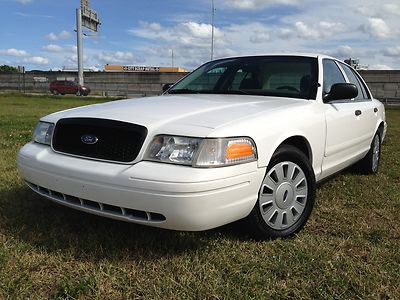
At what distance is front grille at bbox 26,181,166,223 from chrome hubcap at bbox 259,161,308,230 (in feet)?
2.55

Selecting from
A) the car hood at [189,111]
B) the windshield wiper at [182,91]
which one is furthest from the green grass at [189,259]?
the windshield wiper at [182,91]

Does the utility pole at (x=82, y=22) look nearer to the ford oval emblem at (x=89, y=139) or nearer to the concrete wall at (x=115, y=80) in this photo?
the concrete wall at (x=115, y=80)

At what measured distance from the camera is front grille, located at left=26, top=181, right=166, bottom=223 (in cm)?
257

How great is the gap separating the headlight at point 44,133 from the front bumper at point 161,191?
38cm

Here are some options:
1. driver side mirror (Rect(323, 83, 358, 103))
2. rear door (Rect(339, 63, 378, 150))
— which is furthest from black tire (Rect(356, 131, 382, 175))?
driver side mirror (Rect(323, 83, 358, 103))

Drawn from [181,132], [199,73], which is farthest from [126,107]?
[199,73]

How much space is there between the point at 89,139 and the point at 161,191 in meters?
0.70

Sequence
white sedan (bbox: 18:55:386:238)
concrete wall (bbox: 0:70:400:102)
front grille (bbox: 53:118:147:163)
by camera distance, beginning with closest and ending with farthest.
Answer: white sedan (bbox: 18:55:386:238) < front grille (bbox: 53:118:147:163) < concrete wall (bbox: 0:70:400:102)

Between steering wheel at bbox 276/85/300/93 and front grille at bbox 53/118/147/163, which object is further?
steering wheel at bbox 276/85/300/93

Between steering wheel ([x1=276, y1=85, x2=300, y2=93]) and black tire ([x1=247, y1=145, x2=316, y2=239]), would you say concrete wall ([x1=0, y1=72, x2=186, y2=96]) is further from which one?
black tire ([x1=247, y1=145, x2=316, y2=239])

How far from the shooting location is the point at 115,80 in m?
44.8

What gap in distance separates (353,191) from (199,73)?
201cm

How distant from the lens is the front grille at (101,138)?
8.79ft

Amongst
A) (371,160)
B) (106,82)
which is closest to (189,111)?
(371,160)
